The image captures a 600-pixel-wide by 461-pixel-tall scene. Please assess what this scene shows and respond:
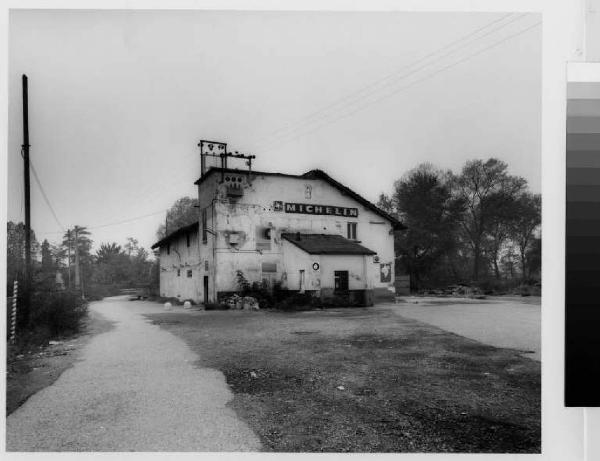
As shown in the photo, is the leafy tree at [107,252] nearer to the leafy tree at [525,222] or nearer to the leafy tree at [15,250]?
the leafy tree at [15,250]

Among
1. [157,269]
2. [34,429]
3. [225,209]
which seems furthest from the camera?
[157,269]

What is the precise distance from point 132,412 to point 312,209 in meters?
3.96

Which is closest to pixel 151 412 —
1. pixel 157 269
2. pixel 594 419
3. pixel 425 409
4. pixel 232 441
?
pixel 232 441

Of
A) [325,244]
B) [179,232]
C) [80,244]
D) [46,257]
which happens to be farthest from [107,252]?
[325,244]

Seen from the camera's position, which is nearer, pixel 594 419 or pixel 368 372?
pixel 594 419

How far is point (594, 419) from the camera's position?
171 inches

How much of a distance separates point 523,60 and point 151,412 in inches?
229

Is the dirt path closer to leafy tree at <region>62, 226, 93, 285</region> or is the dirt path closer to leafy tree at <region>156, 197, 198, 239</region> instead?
leafy tree at <region>62, 226, 93, 285</region>

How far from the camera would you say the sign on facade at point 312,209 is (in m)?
6.90

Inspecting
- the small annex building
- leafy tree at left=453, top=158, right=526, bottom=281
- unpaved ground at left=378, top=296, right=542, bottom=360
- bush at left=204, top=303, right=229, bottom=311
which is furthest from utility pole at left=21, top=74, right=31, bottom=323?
leafy tree at left=453, top=158, right=526, bottom=281

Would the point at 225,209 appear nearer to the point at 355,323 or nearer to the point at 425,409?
the point at 355,323

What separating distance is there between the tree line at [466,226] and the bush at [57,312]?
5.19 meters

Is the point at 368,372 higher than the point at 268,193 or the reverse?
the reverse

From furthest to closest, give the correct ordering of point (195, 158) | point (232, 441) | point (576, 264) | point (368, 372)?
point (195, 158) → point (368, 372) → point (576, 264) → point (232, 441)
